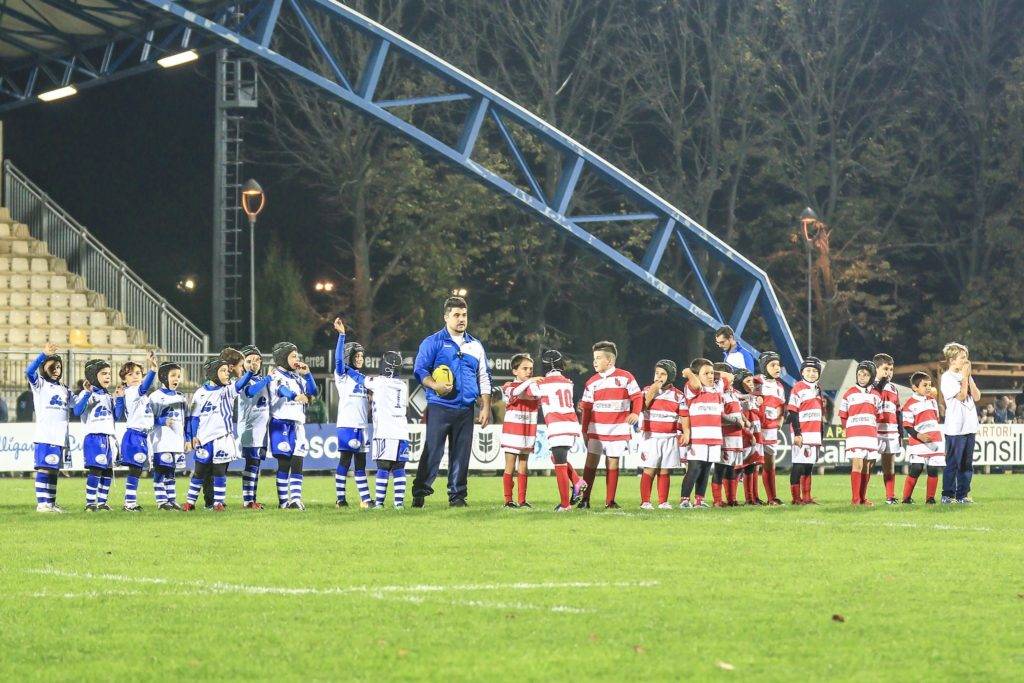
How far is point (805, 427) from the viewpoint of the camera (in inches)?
831

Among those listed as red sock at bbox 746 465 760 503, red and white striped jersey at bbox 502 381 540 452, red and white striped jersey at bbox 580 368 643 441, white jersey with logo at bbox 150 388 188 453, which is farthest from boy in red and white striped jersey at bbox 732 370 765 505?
white jersey with logo at bbox 150 388 188 453

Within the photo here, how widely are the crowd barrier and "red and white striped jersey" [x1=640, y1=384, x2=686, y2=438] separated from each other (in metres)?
10.1

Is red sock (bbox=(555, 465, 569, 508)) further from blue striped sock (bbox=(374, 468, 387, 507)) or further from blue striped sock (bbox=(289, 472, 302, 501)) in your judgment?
blue striped sock (bbox=(289, 472, 302, 501))

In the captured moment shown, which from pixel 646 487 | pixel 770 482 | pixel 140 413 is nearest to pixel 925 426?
pixel 770 482

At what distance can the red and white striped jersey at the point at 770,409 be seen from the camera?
69.2 ft

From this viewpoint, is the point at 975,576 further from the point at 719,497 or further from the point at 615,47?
the point at 615,47

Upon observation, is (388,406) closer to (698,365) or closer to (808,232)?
(698,365)

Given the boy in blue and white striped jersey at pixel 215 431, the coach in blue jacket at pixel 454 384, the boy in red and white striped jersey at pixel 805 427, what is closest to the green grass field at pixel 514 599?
the coach in blue jacket at pixel 454 384

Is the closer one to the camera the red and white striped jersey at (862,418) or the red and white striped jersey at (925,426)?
the red and white striped jersey at (862,418)

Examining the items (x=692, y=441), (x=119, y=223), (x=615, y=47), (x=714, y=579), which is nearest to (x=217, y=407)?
(x=692, y=441)

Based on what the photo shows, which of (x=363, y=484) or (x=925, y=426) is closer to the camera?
(x=363, y=484)

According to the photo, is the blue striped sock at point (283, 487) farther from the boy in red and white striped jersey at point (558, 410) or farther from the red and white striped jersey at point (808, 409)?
the red and white striped jersey at point (808, 409)

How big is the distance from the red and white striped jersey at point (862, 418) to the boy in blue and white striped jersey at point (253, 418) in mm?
6860

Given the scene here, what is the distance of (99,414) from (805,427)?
8522mm
